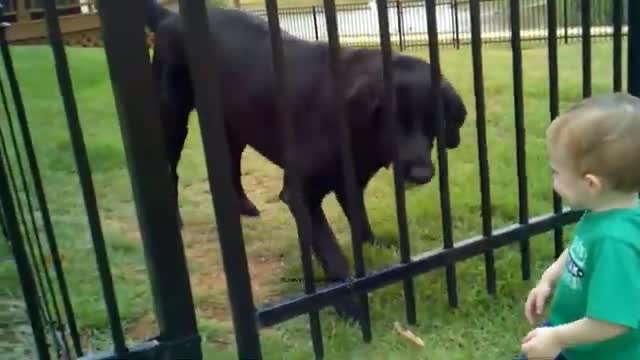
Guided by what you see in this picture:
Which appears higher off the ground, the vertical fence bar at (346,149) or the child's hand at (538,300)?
the vertical fence bar at (346,149)

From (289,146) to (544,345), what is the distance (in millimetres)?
929

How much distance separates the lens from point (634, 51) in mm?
3213

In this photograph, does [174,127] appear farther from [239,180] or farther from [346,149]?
[346,149]

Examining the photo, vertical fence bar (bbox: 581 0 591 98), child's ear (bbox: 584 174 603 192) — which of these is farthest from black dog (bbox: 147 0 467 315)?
child's ear (bbox: 584 174 603 192)

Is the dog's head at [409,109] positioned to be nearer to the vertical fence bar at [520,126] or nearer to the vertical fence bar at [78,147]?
the vertical fence bar at [520,126]

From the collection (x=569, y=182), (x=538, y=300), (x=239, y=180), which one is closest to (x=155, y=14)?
(x=239, y=180)

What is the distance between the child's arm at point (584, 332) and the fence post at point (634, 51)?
1.61m

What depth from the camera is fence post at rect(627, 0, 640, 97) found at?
314 centimetres

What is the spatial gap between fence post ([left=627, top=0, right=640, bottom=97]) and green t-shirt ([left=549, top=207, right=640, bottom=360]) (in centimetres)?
144

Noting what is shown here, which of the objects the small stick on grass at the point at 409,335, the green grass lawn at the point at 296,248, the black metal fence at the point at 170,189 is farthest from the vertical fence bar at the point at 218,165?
the small stick on grass at the point at 409,335

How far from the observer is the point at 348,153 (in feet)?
8.50

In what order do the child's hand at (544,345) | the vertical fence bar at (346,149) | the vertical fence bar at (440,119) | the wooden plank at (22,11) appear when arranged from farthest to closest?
the wooden plank at (22,11), the vertical fence bar at (440,119), the vertical fence bar at (346,149), the child's hand at (544,345)

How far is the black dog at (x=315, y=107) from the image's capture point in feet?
10.1

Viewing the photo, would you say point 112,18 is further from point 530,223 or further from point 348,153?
point 530,223
